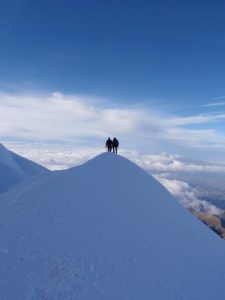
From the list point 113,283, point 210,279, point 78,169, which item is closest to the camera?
point 113,283

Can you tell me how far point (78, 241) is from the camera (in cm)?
2241

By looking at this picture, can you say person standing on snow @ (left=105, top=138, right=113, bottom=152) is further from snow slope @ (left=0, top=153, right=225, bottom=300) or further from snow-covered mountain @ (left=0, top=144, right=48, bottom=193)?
snow-covered mountain @ (left=0, top=144, right=48, bottom=193)

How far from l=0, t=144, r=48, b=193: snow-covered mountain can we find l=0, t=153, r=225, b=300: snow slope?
27411mm

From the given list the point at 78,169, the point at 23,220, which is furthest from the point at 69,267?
the point at 78,169

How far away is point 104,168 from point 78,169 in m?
2.90

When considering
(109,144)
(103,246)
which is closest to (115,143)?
(109,144)

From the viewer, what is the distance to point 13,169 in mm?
66812

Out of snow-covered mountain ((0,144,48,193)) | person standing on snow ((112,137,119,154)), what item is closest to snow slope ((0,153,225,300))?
person standing on snow ((112,137,119,154))

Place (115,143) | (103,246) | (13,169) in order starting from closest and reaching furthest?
(103,246), (115,143), (13,169)

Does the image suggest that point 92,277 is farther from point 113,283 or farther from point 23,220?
point 23,220

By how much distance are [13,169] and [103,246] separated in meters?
48.8

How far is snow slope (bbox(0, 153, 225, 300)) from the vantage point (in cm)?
1859

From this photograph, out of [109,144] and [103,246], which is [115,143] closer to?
[109,144]

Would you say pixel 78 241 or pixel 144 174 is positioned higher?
pixel 144 174
